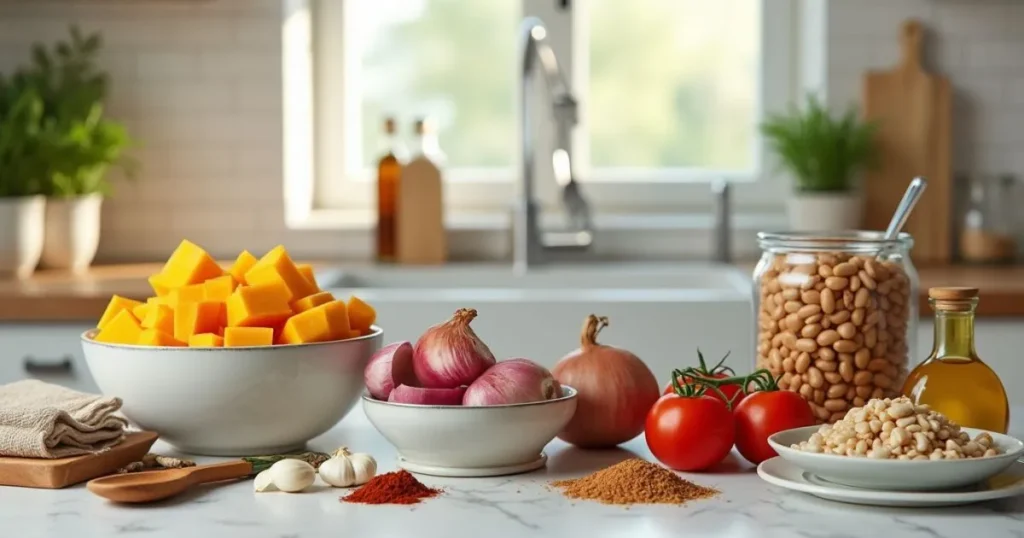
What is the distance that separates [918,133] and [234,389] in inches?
90.8

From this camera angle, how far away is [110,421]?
4.14ft

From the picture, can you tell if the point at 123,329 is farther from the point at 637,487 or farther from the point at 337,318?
the point at 637,487

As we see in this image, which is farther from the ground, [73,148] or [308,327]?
[73,148]

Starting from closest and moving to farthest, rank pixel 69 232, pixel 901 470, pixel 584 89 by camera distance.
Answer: pixel 901 470, pixel 69 232, pixel 584 89

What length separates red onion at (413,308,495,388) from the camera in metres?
1.23

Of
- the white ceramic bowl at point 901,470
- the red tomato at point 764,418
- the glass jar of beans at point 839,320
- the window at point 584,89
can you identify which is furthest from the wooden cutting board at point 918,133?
the white ceramic bowl at point 901,470

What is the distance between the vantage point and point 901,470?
3.56ft

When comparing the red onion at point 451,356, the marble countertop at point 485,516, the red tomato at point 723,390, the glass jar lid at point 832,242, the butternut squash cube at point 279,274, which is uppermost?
the glass jar lid at point 832,242

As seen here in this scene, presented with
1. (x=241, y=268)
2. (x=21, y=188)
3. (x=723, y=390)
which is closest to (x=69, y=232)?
(x=21, y=188)

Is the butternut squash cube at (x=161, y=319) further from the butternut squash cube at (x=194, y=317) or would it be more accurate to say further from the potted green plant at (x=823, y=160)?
the potted green plant at (x=823, y=160)

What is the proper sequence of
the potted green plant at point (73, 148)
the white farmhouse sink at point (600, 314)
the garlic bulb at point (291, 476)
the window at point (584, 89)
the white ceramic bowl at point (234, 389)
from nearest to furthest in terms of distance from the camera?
the garlic bulb at point (291, 476)
the white ceramic bowl at point (234, 389)
the white farmhouse sink at point (600, 314)
the potted green plant at point (73, 148)
the window at point (584, 89)

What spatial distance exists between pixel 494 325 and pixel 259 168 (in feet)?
3.32

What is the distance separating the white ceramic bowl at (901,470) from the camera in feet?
3.54

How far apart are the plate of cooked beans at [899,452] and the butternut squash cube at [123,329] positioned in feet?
2.09
